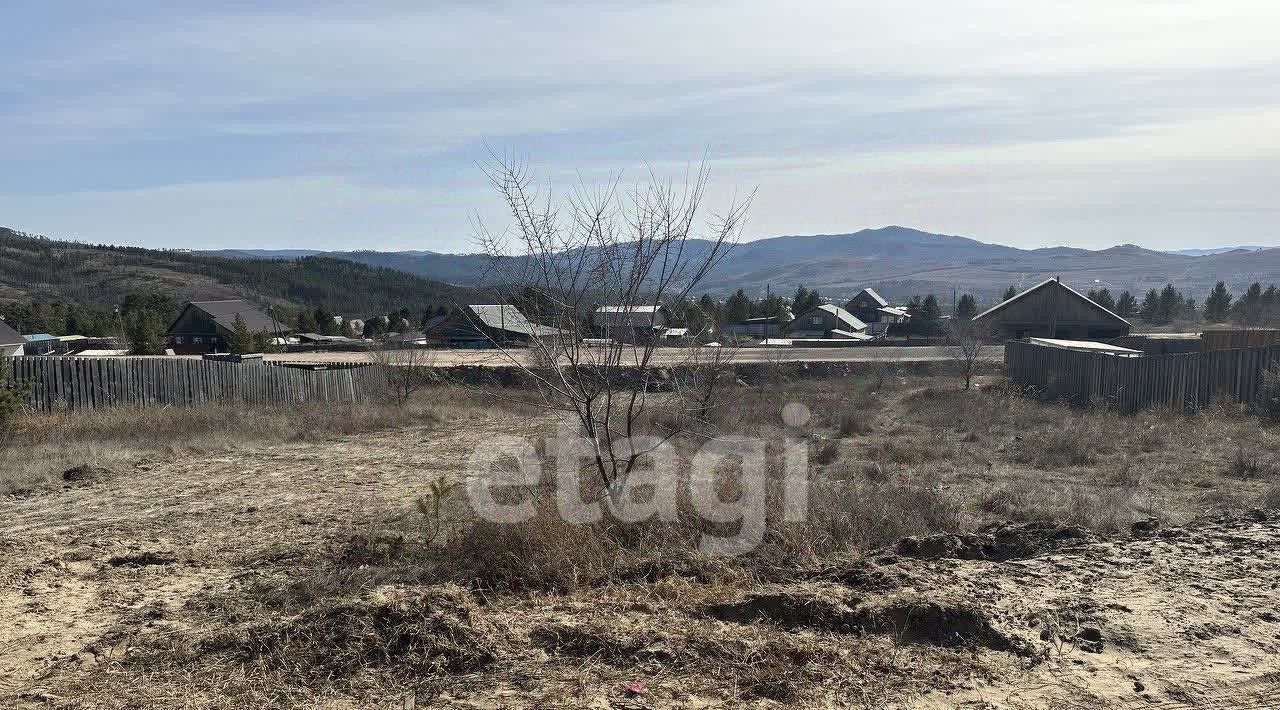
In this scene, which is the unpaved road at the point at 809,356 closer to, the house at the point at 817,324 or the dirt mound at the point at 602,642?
the house at the point at 817,324

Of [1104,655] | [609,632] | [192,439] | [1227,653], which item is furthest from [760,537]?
[192,439]

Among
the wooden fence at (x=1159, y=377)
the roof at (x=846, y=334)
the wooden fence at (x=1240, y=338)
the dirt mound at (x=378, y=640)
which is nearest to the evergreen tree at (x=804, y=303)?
the roof at (x=846, y=334)

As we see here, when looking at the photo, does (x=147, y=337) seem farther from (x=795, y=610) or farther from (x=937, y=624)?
(x=937, y=624)

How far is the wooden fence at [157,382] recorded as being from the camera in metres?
18.9

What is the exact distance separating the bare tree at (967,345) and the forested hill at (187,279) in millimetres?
73462

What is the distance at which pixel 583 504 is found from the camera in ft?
24.3

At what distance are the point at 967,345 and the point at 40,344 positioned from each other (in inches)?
2236

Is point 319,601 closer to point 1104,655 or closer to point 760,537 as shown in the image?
point 760,537

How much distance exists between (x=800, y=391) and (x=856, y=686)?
2463cm

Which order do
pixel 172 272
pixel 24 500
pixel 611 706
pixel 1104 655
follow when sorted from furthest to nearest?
1. pixel 172 272
2. pixel 24 500
3. pixel 1104 655
4. pixel 611 706

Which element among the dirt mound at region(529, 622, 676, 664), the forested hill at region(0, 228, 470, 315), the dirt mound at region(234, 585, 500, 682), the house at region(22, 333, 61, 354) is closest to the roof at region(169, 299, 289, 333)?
the house at region(22, 333, 61, 354)

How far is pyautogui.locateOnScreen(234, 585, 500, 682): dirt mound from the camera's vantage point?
15.9 feet

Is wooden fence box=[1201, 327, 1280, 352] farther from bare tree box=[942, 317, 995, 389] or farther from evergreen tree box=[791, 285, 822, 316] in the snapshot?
evergreen tree box=[791, 285, 822, 316]

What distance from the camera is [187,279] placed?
116 m
